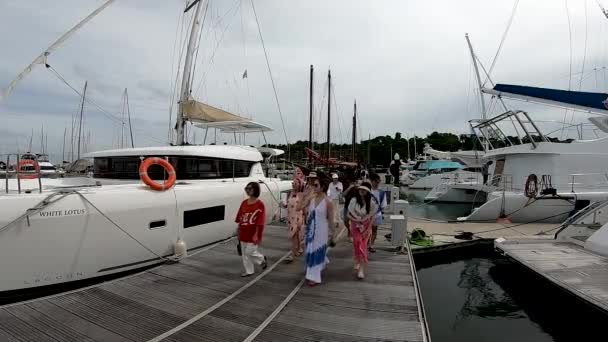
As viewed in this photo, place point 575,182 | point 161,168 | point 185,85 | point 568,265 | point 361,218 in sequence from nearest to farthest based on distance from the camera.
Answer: point 361,218 < point 568,265 < point 161,168 < point 185,85 < point 575,182

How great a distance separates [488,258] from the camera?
34.6ft

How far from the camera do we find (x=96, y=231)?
5.30 m

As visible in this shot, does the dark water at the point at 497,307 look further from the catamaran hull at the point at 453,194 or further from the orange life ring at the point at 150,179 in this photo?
the catamaran hull at the point at 453,194

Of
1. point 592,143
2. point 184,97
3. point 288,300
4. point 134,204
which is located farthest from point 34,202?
point 592,143

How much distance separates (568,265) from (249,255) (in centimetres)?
652

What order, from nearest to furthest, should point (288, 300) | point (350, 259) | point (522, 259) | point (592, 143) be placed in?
point (288, 300) < point (350, 259) < point (522, 259) < point (592, 143)

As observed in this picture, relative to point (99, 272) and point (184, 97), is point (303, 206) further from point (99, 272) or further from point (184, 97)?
point (184, 97)

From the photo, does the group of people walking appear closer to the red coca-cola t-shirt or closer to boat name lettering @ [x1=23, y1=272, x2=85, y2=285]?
the red coca-cola t-shirt

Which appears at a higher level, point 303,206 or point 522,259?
point 303,206

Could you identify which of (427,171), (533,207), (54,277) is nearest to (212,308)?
(54,277)

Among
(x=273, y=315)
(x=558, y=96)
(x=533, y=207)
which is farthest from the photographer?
(x=533, y=207)

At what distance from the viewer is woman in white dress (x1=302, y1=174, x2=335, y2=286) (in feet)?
17.5

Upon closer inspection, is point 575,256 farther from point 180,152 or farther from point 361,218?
point 180,152

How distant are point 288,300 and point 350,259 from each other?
8.34 feet
